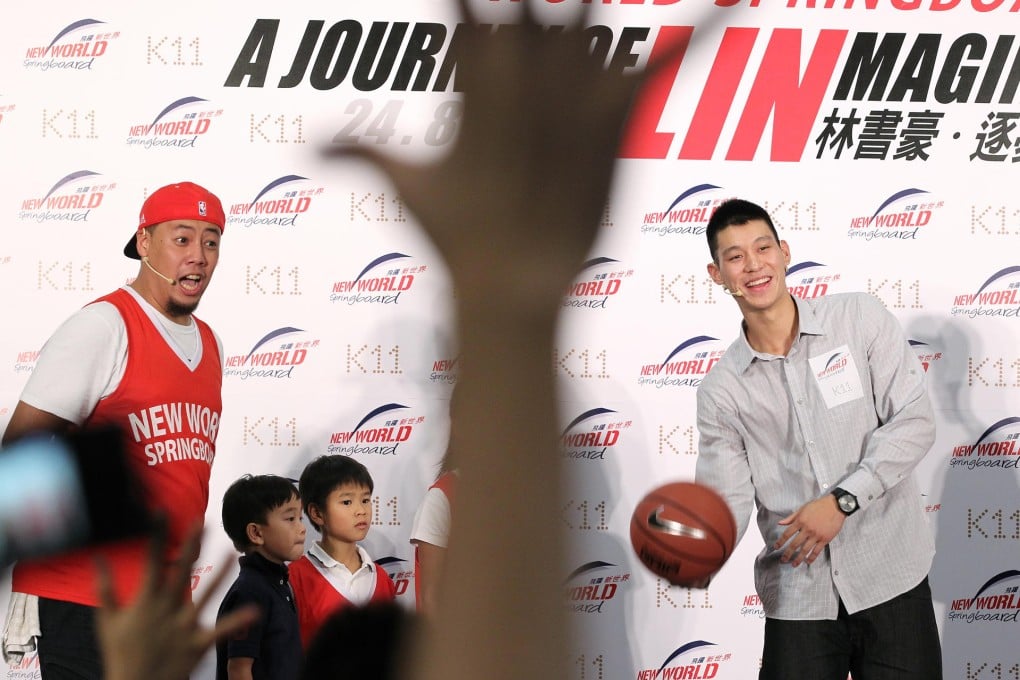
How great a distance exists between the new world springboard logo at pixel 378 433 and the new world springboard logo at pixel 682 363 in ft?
3.17

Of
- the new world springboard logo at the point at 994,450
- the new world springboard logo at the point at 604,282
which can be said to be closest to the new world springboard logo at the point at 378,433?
the new world springboard logo at the point at 604,282

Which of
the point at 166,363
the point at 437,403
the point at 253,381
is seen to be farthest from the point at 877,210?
the point at 166,363

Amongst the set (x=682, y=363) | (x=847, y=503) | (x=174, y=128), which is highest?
(x=174, y=128)

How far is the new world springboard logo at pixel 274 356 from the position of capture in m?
4.58

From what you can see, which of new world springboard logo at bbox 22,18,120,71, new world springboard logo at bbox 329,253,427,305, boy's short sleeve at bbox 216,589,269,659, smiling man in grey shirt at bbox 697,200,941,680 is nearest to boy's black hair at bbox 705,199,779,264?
smiling man in grey shirt at bbox 697,200,941,680

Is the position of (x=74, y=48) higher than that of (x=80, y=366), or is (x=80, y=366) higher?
(x=74, y=48)

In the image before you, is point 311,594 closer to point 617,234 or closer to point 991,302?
point 617,234

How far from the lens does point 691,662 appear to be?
15.0 ft

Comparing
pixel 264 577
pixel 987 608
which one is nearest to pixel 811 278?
pixel 987 608

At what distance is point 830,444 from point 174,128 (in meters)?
2.99

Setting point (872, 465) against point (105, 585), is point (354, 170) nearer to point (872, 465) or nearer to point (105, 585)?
point (105, 585)

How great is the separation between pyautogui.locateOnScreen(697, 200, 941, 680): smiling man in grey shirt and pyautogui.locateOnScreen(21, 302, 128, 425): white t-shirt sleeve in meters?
1.67

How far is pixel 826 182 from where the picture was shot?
467cm

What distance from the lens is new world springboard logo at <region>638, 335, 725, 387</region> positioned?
4617 mm
